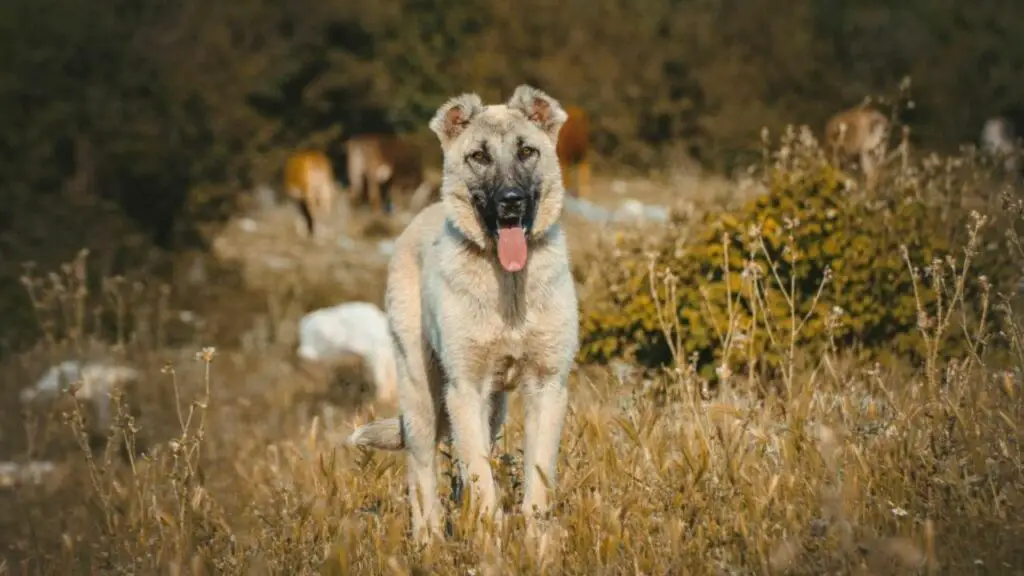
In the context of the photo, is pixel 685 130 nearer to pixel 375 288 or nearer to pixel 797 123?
pixel 797 123

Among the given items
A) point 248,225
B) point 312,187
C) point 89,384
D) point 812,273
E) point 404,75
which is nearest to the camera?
point 812,273

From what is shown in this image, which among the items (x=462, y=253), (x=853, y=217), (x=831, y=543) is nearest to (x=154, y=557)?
(x=462, y=253)

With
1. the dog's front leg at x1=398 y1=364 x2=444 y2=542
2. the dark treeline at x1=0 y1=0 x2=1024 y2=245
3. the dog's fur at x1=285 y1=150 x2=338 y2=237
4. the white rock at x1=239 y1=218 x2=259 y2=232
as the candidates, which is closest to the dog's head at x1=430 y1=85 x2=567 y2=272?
the dog's front leg at x1=398 y1=364 x2=444 y2=542

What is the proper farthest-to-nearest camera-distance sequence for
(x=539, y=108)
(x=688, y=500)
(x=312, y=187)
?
(x=312, y=187)
(x=539, y=108)
(x=688, y=500)

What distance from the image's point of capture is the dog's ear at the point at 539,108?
220 inches

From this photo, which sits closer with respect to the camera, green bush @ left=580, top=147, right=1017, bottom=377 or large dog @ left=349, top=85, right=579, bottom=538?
large dog @ left=349, top=85, right=579, bottom=538

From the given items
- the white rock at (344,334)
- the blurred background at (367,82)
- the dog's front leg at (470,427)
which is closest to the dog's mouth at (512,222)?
the dog's front leg at (470,427)

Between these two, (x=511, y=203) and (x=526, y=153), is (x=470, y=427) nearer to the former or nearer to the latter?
(x=511, y=203)

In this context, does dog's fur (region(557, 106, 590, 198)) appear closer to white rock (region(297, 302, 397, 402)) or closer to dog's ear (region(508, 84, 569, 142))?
white rock (region(297, 302, 397, 402))

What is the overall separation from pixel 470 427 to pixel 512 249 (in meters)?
0.74

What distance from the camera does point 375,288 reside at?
15.4 m

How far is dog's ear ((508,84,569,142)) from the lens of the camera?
18.3ft

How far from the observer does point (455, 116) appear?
224 inches

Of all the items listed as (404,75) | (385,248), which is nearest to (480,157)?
(385,248)
